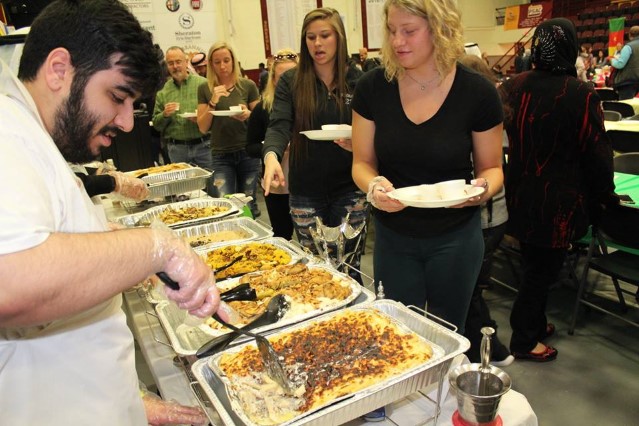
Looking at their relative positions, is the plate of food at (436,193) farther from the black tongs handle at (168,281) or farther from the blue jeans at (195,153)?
the blue jeans at (195,153)

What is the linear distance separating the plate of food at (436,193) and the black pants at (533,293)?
1016 millimetres

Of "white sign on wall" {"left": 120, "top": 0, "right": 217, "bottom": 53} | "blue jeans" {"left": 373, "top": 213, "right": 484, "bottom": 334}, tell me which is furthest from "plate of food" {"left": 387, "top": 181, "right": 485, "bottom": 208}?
"white sign on wall" {"left": 120, "top": 0, "right": 217, "bottom": 53}

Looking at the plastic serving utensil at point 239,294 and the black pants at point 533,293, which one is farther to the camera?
the black pants at point 533,293

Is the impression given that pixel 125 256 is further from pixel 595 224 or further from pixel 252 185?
pixel 252 185

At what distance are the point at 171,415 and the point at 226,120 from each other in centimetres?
275

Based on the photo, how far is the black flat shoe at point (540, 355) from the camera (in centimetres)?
237

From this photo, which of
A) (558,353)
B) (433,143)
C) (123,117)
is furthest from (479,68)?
(123,117)

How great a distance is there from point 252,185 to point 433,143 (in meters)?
2.42

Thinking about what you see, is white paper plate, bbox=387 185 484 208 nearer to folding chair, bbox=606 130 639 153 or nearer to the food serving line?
the food serving line

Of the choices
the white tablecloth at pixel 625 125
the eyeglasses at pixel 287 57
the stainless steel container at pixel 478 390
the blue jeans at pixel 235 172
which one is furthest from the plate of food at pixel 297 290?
the white tablecloth at pixel 625 125

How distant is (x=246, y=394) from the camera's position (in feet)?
3.20

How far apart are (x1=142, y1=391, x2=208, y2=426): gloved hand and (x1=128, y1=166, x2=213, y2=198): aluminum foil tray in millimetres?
1711

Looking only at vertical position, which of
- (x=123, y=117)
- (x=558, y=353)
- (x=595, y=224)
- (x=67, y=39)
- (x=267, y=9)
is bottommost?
(x=558, y=353)

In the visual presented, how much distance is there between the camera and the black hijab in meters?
1.98
